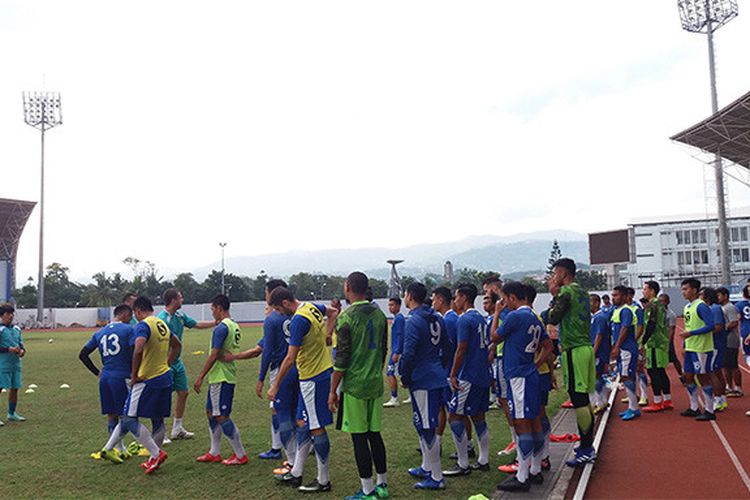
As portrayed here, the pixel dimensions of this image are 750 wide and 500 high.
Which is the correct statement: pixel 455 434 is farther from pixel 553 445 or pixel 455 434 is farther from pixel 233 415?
pixel 233 415

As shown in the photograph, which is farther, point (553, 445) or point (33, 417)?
point (33, 417)

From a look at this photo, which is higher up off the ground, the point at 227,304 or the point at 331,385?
the point at 227,304

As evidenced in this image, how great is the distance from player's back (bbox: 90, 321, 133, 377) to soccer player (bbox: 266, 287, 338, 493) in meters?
2.24

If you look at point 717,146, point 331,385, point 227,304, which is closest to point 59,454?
point 227,304

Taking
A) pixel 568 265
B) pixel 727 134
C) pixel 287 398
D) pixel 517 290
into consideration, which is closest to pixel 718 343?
pixel 568 265

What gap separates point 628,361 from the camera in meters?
9.98

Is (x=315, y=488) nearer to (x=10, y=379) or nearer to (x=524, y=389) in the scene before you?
(x=524, y=389)

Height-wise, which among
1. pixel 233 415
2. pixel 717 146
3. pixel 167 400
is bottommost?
pixel 233 415

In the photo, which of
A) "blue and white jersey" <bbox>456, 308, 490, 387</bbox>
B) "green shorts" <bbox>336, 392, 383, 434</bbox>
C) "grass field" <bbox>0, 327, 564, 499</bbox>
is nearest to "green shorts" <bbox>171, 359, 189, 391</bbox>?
"grass field" <bbox>0, 327, 564, 499</bbox>

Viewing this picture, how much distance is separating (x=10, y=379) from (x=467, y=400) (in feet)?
26.8

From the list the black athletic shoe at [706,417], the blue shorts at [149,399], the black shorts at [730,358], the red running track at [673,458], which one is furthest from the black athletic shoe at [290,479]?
the black shorts at [730,358]

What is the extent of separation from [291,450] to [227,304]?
1866 mm

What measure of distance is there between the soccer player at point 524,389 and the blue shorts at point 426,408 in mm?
754

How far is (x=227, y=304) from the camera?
7734 millimetres
